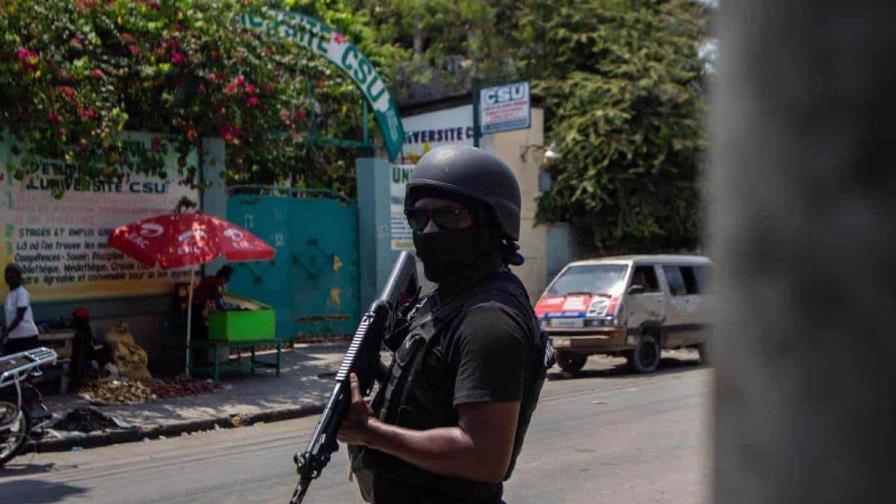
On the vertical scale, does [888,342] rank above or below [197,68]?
below

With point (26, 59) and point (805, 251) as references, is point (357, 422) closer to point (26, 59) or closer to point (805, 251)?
point (805, 251)

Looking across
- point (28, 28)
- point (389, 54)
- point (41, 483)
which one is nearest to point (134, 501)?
point (41, 483)

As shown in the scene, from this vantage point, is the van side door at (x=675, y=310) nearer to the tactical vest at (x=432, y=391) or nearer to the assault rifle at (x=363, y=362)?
the assault rifle at (x=363, y=362)

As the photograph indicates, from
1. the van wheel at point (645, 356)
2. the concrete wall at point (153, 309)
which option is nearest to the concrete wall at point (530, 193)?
the van wheel at point (645, 356)

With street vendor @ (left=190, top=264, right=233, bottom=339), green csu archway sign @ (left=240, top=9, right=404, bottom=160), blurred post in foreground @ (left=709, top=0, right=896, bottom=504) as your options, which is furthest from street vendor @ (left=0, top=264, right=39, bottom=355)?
blurred post in foreground @ (left=709, top=0, right=896, bottom=504)

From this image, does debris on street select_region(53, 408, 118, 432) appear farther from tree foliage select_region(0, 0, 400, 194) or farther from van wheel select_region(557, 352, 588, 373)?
van wheel select_region(557, 352, 588, 373)

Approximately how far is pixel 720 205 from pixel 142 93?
13.1 meters

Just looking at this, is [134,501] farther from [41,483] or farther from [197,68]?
[197,68]

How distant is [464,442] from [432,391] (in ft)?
0.61

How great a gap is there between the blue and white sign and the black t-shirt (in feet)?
49.5

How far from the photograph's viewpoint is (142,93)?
13.1 m

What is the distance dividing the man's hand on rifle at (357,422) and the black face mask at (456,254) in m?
0.40

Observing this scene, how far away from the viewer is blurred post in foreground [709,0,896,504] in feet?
2.45

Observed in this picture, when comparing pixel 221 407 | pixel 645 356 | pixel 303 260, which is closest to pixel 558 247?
pixel 645 356
